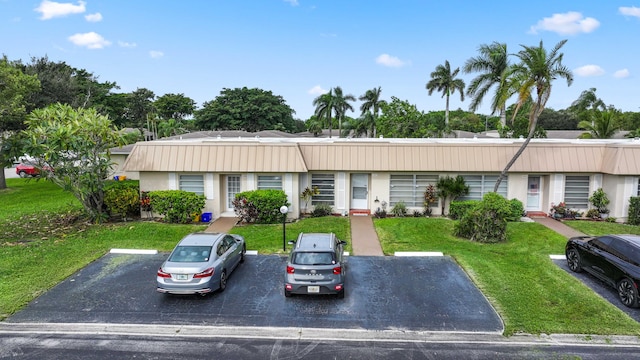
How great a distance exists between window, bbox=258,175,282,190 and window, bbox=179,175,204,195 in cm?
292

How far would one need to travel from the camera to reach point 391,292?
11.7 meters

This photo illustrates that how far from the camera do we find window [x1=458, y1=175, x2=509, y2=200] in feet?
69.3

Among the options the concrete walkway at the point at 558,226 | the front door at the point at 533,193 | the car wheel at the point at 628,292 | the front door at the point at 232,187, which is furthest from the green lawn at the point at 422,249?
the front door at the point at 533,193

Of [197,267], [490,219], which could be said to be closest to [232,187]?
[197,267]

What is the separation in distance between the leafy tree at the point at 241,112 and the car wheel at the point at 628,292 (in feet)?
185

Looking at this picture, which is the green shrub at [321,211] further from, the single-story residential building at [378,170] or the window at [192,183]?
the window at [192,183]

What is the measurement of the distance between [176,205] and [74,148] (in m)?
4.81

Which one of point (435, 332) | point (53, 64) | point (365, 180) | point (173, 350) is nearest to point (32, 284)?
point (173, 350)

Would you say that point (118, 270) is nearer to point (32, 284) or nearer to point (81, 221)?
point (32, 284)

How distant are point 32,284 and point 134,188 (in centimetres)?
878

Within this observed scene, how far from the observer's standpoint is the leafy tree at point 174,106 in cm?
7794

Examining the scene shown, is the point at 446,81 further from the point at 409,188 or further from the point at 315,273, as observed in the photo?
the point at 315,273

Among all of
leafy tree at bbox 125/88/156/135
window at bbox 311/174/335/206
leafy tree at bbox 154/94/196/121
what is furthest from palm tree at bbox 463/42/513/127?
leafy tree at bbox 154/94/196/121

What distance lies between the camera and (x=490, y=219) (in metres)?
16.4
